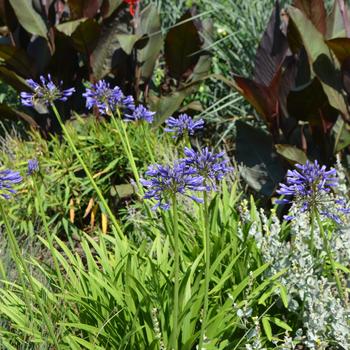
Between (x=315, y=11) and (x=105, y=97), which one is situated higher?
(x=105, y=97)

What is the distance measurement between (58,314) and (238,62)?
345cm

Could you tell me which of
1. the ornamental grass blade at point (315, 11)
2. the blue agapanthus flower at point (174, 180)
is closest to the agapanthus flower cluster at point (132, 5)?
the ornamental grass blade at point (315, 11)

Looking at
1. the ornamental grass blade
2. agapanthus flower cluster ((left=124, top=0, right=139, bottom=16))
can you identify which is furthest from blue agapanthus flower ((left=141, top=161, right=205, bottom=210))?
agapanthus flower cluster ((left=124, top=0, right=139, bottom=16))

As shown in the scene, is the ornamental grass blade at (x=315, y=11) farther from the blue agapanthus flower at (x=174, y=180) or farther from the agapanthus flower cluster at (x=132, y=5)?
the blue agapanthus flower at (x=174, y=180)

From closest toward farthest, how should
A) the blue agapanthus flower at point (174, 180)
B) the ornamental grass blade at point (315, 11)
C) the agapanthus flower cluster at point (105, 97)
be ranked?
the blue agapanthus flower at point (174, 180) → the agapanthus flower cluster at point (105, 97) → the ornamental grass blade at point (315, 11)

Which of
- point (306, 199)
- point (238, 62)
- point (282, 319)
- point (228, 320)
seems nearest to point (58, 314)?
point (228, 320)

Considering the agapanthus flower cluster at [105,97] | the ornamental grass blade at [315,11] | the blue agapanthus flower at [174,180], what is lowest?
the ornamental grass blade at [315,11]

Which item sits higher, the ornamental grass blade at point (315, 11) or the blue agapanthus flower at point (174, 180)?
the blue agapanthus flower at point (174, 180)

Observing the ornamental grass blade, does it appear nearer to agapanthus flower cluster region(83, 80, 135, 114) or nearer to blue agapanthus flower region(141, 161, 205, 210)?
agapanthus flower cluster region(83, 80, 135, 114)

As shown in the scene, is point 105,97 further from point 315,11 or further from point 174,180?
point 315,11

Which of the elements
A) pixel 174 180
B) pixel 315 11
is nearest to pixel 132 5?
pixel 315 11

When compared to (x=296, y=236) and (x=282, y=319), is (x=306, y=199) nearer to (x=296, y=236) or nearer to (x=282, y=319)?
(x=296, y=236)

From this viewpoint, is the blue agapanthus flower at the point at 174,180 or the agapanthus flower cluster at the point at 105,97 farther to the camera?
the agapanthus flower cluster at the point at 105,97

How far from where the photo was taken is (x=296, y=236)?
305 cm
